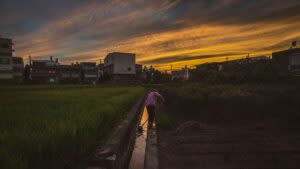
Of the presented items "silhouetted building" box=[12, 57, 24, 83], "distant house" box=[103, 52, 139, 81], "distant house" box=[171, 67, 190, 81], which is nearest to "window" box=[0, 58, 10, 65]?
"silhouetted building" box=[12, 57, 24, 83]

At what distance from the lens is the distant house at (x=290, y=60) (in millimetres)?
32469

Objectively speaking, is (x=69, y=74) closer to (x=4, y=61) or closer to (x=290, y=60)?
(x=4, y=61)

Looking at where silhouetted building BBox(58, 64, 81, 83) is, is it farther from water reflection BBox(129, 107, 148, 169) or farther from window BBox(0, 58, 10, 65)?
water reflection BBox(129, 107, 148, 169)

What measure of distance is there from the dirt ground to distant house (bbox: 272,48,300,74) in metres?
30.3

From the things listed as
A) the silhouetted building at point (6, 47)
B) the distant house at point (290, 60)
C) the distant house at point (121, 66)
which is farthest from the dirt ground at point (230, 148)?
the distant house at point (121, 66)

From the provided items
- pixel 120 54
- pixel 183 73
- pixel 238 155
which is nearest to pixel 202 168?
pixel 238 155

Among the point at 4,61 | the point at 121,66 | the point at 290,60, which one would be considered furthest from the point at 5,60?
the point at 290,60

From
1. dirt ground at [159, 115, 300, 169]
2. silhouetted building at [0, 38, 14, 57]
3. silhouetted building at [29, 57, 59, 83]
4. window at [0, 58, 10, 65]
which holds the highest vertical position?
silhouetted building at [0, 38, 14, 57]

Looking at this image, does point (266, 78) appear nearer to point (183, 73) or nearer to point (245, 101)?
point (245, 101)

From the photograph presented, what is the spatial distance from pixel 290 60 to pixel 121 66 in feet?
118

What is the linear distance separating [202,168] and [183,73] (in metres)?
102

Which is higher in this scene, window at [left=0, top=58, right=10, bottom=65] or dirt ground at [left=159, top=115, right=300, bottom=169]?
window at [left=0, top=58, right=10, bottom=65]

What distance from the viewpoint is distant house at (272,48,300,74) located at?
107ft

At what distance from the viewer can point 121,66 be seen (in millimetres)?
53438
